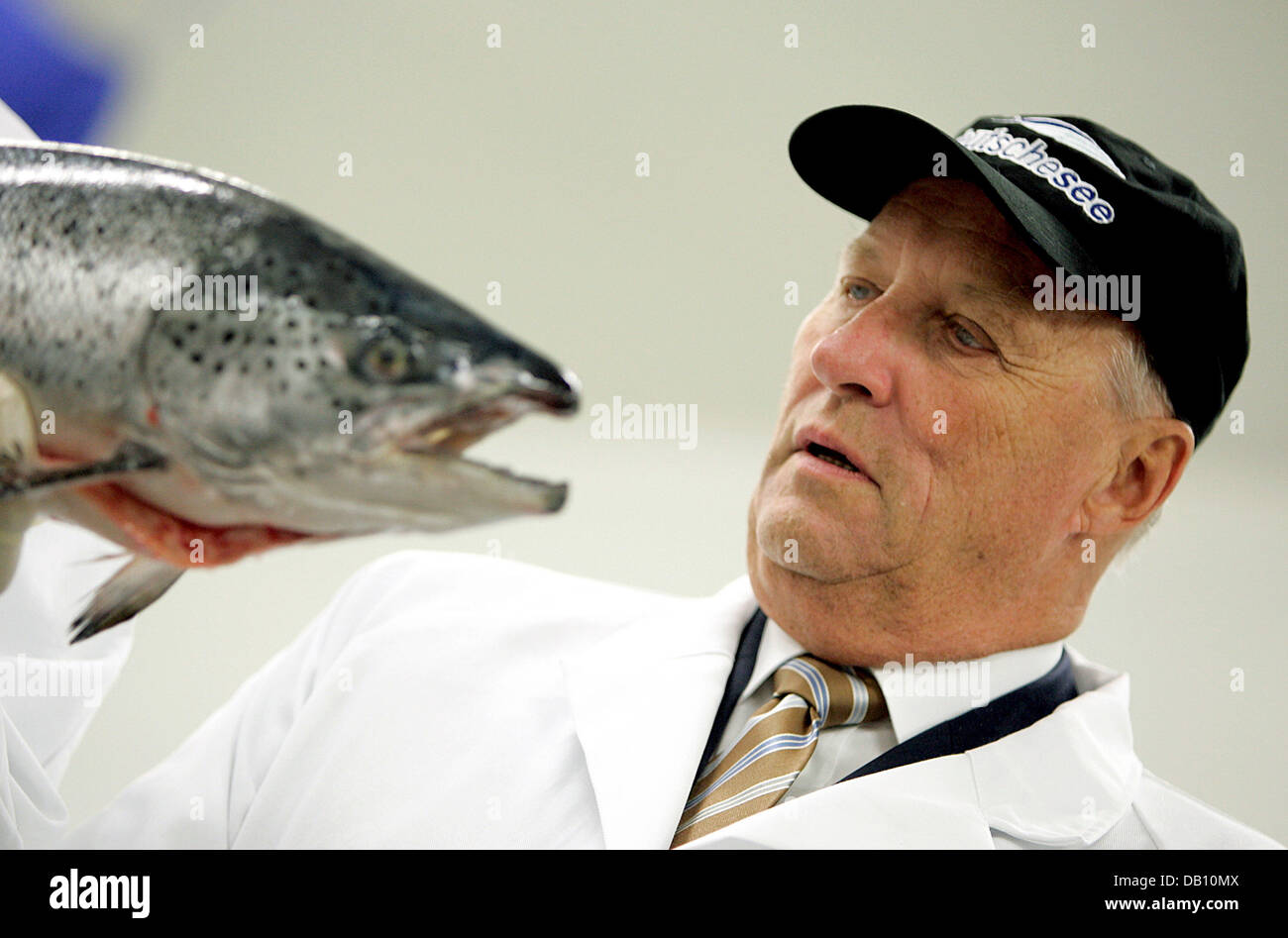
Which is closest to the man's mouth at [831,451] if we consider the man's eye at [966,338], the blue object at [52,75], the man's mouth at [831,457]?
the man's mouth at [831,457]

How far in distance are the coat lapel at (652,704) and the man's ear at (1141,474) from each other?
347 mm

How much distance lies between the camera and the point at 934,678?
1.01m

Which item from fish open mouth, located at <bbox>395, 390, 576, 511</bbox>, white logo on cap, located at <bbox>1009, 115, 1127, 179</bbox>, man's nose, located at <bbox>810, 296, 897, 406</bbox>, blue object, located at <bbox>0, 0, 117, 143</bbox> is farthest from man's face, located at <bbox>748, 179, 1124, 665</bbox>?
blue object, located at <bbox>0, 0, 117, 143</bbox>

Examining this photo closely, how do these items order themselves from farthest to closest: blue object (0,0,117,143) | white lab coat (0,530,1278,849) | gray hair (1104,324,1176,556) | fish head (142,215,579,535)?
blue object (0,0,117,143) → gray hair (1104,324,1176,556) → white lab coat (0,530,1278,849) → fish head (142,215,579,535)

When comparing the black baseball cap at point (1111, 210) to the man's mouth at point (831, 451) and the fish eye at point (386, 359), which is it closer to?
the man's mouth at point (831, 451)

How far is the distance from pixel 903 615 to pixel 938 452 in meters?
0.15

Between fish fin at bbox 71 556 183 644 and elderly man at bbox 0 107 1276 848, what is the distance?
47 cm

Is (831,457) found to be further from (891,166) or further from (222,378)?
(222,378)

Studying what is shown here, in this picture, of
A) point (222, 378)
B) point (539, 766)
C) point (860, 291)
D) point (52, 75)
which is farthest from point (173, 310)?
point (52, 75)

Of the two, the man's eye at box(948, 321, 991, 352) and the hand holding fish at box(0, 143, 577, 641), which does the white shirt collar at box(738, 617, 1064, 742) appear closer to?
the man's eye at box(948, 321, 991, 352)

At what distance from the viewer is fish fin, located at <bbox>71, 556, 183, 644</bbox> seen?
1.55 ft

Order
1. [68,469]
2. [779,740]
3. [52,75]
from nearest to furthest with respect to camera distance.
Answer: [68,469]
[779,740]
[52,75]

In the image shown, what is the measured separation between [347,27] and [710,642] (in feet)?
3.38

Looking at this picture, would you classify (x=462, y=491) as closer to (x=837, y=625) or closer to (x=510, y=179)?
(x=837, y=625)
